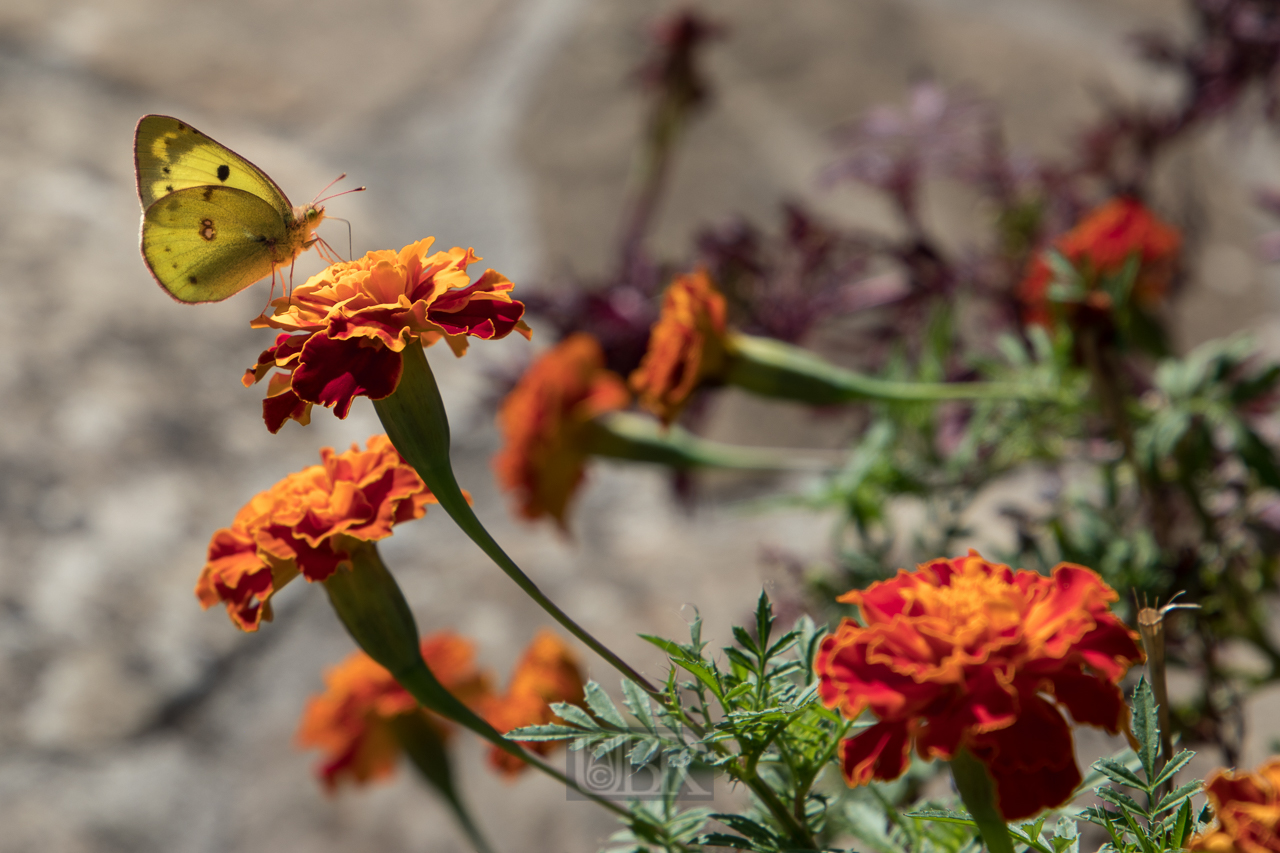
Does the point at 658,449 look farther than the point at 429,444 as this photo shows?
Yes

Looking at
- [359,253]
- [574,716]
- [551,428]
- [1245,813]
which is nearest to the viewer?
[1245,813]

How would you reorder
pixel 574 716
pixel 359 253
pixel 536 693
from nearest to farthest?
pixel 574 716 < pixel 536 693 < pixel 359 253

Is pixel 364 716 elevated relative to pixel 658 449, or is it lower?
lower

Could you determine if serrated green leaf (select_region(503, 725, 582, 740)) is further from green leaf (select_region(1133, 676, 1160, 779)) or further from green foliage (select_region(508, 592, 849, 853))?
green leaf (select_region(1133, 676, 1160, 779))

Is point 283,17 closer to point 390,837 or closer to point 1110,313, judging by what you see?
point 390,837

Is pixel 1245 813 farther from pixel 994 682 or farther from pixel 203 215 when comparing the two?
pixel 203 215

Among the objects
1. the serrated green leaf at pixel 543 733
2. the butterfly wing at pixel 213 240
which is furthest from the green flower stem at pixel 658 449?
the serrated green leaf at pixel 543 733

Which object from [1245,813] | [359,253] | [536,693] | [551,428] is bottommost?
[1245,813]

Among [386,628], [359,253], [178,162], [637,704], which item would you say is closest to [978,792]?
[637,704]
